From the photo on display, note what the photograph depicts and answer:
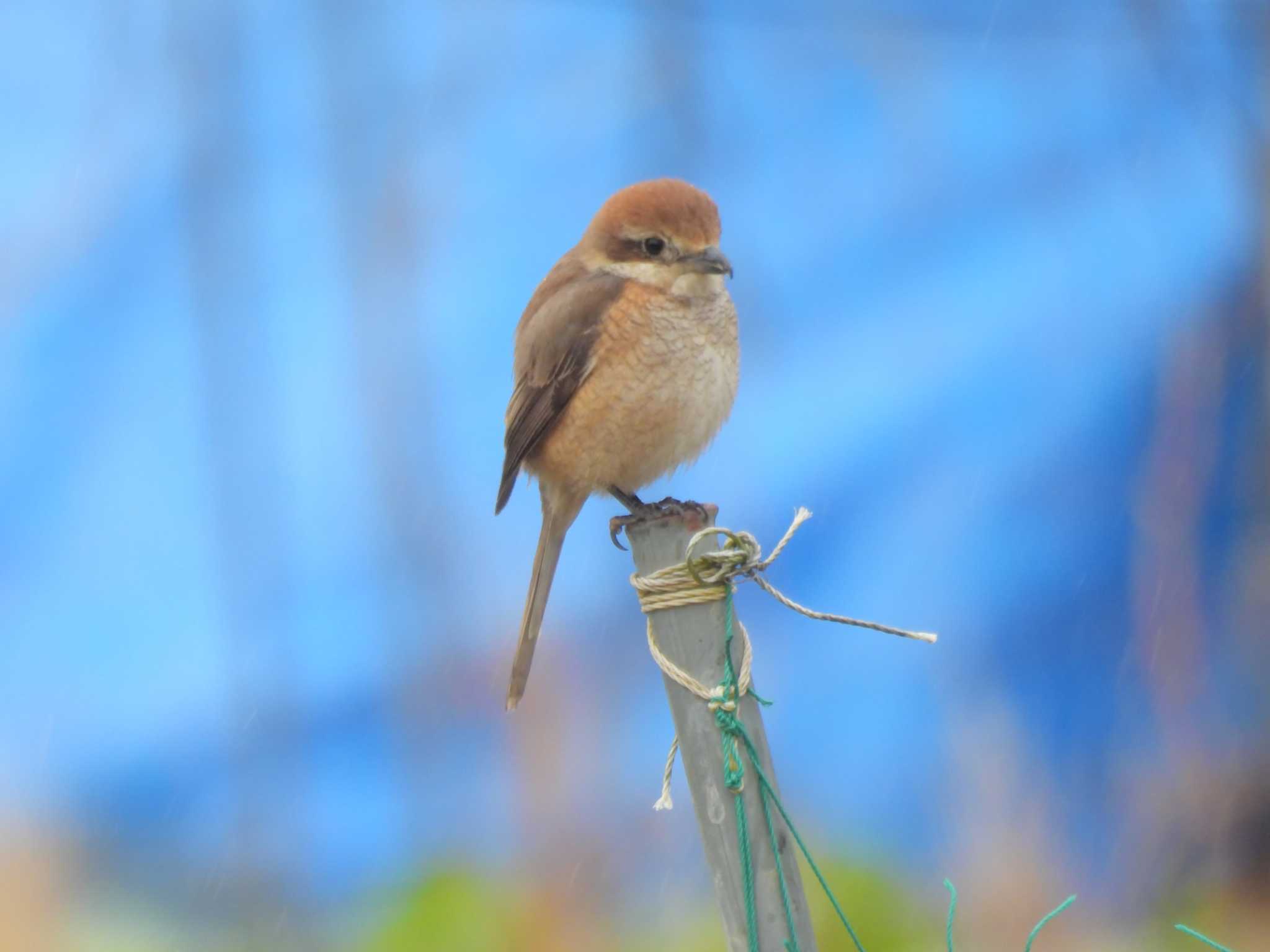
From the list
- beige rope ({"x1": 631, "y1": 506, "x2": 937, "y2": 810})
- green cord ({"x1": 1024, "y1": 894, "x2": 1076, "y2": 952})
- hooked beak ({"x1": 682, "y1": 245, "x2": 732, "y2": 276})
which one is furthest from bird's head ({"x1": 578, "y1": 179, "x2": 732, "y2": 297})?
green cord ({"x1": 1024, "y1": 894, "x2": 1076, "y2": 952})

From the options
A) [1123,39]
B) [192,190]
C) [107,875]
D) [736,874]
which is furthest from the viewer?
[1123,39]

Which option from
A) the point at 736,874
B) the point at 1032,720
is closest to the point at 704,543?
the point at 736,874

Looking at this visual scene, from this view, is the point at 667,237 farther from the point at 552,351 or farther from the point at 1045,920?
the point at 1045,920

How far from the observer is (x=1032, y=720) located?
274 cm

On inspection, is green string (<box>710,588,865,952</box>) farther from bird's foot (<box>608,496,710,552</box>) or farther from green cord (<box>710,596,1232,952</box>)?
bird's foot (<box>608,496,710,552</box>)

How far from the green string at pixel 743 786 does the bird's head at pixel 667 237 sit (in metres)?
0.83

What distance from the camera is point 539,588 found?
6.55 feet

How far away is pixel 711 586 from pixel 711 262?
79cm

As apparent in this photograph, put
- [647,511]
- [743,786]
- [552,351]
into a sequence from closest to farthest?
1. [743,786]
2. [647,511]
3. [552,351]

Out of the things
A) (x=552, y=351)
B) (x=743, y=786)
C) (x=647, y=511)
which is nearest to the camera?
(x=743, y=786)

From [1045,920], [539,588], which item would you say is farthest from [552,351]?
[1045,920]

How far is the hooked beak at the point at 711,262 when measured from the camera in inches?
76.3

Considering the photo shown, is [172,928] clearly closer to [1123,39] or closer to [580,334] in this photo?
[580,334]

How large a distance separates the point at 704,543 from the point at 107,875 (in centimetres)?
184
